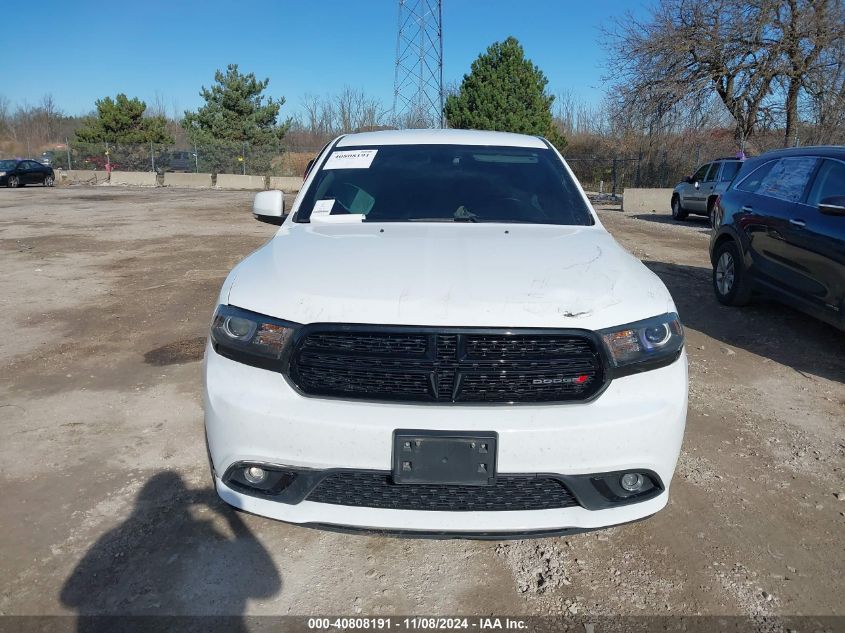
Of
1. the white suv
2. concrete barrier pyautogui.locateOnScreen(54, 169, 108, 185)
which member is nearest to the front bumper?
the white suv

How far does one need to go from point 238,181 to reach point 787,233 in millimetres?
33756

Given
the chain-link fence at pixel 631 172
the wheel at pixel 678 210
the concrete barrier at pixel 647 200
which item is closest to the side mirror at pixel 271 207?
the wheel at pixel 678 210

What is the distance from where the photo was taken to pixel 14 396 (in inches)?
172

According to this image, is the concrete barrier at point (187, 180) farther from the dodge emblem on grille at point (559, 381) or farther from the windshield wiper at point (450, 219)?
the dodge emblem on grille at point (559, 381)

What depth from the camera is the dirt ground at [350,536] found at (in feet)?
8.00

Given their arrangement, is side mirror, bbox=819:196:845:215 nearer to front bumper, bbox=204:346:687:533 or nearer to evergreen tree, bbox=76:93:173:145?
front bumper, bbox=204:346:687:533

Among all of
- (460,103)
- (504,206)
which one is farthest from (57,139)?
(504,206)

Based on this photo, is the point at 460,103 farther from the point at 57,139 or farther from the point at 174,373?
the point at 57,139

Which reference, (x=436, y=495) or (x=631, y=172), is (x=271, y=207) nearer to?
(x=436, y=495)

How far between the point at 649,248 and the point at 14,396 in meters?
10.5

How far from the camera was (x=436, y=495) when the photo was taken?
7.26 ft

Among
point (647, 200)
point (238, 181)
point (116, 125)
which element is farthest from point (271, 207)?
point (116, 125)

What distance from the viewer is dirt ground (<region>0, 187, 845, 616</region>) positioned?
2.44 metres

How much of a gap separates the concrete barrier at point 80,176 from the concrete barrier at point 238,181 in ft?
30.2
